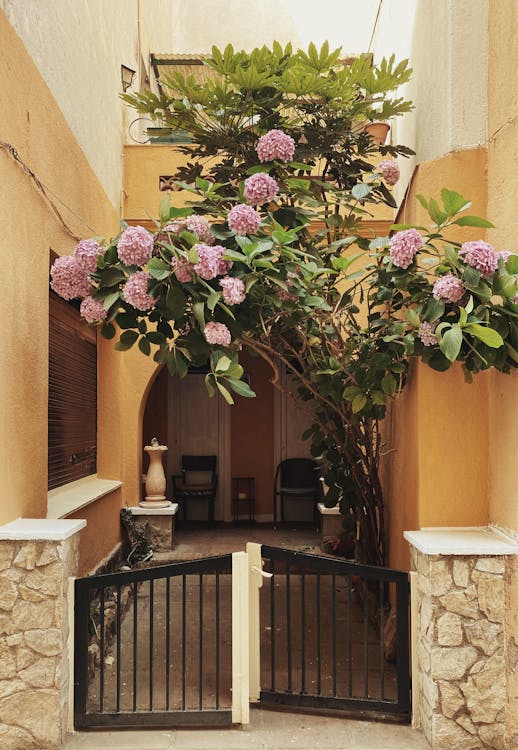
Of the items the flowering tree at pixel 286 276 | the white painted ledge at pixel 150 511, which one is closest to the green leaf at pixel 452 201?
the flowering tree at pixel 286 276

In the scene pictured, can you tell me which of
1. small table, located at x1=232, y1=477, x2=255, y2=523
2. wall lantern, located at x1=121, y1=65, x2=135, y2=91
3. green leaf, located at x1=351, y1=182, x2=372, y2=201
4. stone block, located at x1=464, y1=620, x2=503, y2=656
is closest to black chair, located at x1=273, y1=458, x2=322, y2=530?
small table, located at x1=232, y1=477, x2=255, y2=523

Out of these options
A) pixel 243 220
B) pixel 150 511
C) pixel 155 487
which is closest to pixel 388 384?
pixel 243 220

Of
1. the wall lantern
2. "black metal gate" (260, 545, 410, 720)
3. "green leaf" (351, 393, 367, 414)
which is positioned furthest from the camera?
the wall lantern

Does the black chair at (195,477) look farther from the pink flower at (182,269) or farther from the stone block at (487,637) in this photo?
the pink flower at (182,269)

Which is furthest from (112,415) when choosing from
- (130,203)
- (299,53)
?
(299,53)

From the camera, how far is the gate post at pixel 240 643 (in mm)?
3371

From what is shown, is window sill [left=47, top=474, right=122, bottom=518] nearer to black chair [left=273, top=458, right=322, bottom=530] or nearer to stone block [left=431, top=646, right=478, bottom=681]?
stone block [left=431, top=646, right=478, bottom=681]

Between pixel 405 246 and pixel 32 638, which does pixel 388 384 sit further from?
pixel 32 638

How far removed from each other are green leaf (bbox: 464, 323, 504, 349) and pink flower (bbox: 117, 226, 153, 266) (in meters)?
1.45

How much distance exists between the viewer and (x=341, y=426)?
4914mm

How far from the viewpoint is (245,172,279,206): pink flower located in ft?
11.0

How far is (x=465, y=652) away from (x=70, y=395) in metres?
3.33

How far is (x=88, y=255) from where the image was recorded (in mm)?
3322

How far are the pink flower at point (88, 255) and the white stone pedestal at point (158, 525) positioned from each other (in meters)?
4.09
